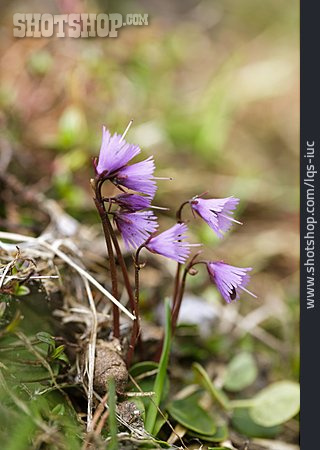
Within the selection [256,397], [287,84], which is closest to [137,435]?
[256,397]

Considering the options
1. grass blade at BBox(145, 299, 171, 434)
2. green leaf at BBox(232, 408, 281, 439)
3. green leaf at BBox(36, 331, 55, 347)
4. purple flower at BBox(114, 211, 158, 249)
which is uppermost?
purple flower at BBox(114, 211, 158, 249)

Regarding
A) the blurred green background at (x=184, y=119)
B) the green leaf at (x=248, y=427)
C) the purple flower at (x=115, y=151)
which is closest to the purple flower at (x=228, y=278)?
the purple flower at (x=115, y=151)

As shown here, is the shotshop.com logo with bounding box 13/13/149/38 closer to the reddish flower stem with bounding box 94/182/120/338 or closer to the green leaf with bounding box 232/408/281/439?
the reddish flower stem with bounding box 94/182/120/338

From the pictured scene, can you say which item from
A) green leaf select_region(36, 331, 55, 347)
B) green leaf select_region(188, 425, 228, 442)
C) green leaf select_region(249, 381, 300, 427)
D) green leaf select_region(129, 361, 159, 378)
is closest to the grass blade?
green leaf select_region(129, 361, 159, 378)

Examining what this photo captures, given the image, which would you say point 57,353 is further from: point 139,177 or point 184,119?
point 184,119
